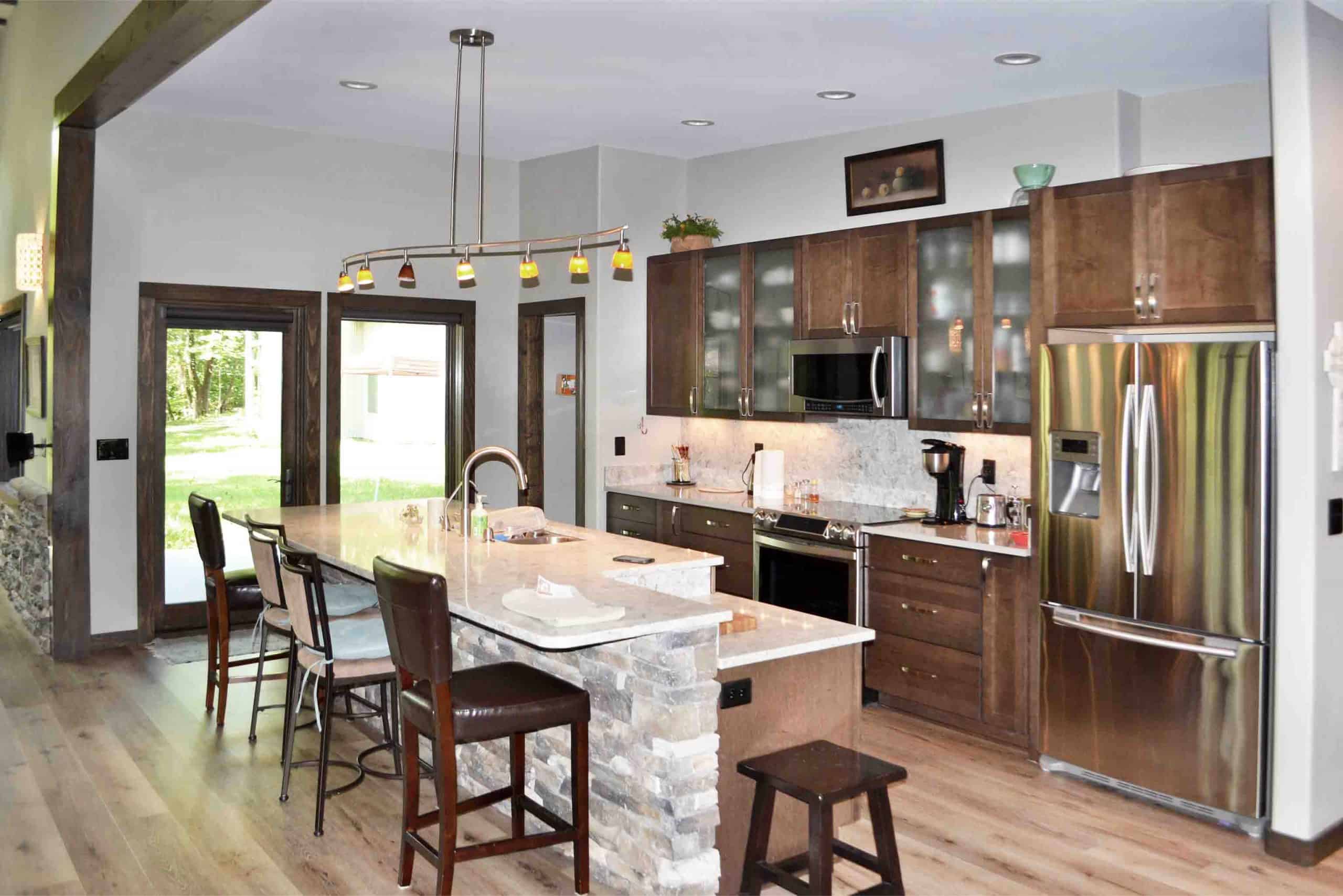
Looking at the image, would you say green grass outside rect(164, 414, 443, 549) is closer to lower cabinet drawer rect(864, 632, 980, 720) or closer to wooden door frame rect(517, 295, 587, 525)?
wooden door frame rect(517, 295, 587, 525)

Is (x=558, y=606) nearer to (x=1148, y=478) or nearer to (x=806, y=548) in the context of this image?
(x=1148, y=478)

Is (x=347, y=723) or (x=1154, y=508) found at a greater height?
(x=1154, y=508)

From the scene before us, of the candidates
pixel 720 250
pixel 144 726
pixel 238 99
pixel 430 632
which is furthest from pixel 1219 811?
pixel 238 99

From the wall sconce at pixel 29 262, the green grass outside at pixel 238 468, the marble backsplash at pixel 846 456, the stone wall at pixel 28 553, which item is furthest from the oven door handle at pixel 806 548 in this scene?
the wall sconce at pixel 29 262

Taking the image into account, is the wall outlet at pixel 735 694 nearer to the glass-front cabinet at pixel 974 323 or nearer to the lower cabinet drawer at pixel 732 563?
the glass-front cabinet at pixel 974 323

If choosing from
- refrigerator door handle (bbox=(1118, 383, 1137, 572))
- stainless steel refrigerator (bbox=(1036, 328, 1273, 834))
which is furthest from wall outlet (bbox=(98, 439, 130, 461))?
refrigerator door handle (bbox=(1118, 383, 1137, 572))

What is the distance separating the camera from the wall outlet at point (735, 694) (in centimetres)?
327

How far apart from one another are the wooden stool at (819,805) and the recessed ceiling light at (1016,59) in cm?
300

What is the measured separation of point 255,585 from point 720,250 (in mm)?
3145

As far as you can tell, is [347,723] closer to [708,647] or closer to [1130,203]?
[708,647]

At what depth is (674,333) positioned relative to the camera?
6836mm

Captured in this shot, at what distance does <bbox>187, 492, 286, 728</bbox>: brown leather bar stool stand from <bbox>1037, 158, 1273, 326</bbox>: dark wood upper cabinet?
3553 mm

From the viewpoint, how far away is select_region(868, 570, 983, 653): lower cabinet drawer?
488 cm

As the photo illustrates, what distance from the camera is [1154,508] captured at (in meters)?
4.02
